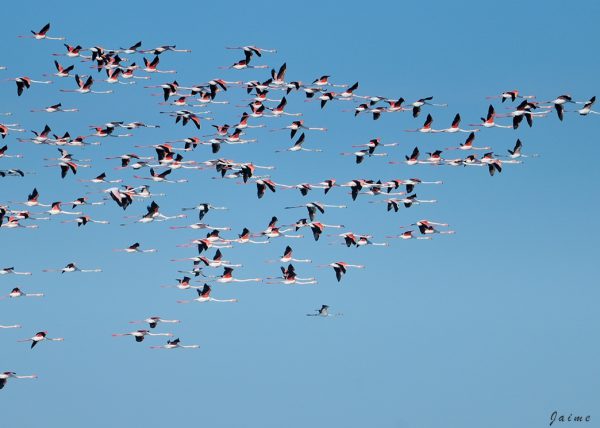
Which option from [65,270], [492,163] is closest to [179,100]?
[65,270]

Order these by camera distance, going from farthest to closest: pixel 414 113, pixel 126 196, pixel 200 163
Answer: pixel 414 113 < pixel 200 163 < pixel 126 196

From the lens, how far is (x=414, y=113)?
106 meters

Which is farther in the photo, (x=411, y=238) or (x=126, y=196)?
(x=411, y=238)

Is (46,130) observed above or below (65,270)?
above

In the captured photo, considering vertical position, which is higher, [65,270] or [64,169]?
[64,169]

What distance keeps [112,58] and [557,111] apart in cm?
3359

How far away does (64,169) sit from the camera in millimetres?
102000

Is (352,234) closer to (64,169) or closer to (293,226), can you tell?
(293,226)

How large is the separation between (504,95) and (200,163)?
23320 mm

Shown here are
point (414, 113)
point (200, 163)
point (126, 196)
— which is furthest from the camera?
point (414, 113)

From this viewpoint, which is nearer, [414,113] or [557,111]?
[557,111]

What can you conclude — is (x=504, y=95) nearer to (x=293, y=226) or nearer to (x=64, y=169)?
(x=293, y=226)

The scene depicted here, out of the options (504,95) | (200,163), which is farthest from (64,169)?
(504,95)

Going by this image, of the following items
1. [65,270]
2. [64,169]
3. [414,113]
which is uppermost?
[414,113]
